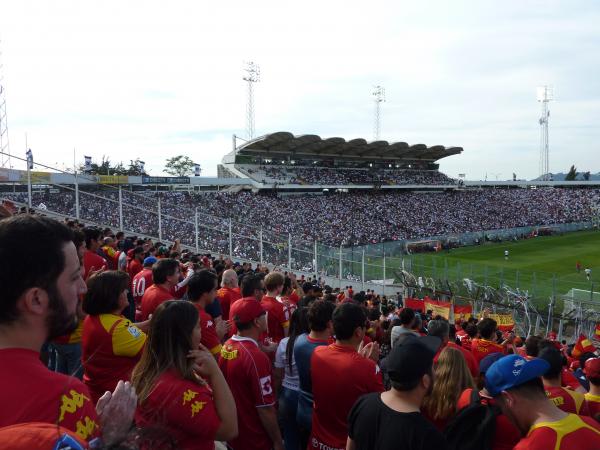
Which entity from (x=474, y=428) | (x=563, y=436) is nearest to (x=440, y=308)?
(x=474, y=428)

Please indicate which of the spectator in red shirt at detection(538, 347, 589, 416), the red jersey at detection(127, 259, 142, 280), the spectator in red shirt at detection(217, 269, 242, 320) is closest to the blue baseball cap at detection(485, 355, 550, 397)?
the spectator in red shirt at detection(538, 347, 589, 416)

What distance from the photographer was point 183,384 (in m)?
2.56

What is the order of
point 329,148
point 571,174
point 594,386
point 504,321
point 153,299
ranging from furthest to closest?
1. point 571,174
2. point 329,148
3. point 504,321
4. point 153,299
5. point 594,386

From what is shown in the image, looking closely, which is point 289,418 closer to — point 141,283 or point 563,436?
point 563,436

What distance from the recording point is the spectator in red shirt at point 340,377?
3373 mm

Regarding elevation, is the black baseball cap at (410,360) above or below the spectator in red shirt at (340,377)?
above

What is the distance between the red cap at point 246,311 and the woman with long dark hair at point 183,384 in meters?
1.04

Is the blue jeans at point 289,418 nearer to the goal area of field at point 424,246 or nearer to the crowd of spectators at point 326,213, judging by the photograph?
the crowd of spectators at point 326,213

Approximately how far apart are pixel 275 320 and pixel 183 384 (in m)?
3.18

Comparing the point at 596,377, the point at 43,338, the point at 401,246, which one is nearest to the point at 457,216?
the point at 401,246

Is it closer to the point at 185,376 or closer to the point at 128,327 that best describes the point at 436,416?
the point at 185,376

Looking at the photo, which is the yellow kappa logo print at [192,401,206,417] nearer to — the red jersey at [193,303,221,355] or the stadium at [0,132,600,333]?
the red jersey at [193,303,221,355]

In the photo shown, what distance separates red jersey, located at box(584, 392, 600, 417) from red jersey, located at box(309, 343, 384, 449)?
1.87 m

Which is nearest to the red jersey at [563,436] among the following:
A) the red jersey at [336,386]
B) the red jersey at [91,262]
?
the red jersey at [336,386]
